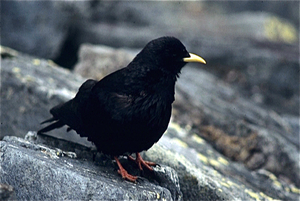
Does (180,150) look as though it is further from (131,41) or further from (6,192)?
(131,41)

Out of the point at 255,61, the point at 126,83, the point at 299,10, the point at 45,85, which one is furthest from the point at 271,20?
the point at 126,83

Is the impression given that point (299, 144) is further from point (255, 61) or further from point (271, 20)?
point (271, 20)

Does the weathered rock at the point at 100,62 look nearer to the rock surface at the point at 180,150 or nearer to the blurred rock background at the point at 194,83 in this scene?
the blurred rock background at the point at 194,83

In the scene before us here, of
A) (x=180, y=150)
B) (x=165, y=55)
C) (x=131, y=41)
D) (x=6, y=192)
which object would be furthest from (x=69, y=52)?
(x=6, y=192)

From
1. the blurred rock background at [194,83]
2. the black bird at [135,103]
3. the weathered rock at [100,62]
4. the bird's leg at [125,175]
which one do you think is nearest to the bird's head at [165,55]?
the black bird at [135,103]

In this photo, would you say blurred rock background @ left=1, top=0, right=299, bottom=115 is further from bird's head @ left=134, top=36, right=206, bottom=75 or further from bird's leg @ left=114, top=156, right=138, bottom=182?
bird's leg @ left=114, top=156, right=138, bottom=182

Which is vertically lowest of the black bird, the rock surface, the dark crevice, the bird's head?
the dark crevice

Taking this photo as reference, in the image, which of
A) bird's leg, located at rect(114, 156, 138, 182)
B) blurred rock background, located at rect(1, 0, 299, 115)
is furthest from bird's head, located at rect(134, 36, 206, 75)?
blurred rock background, located at rect(1, 0, 299, 115)

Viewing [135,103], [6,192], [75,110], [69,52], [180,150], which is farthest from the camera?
[69,52]
